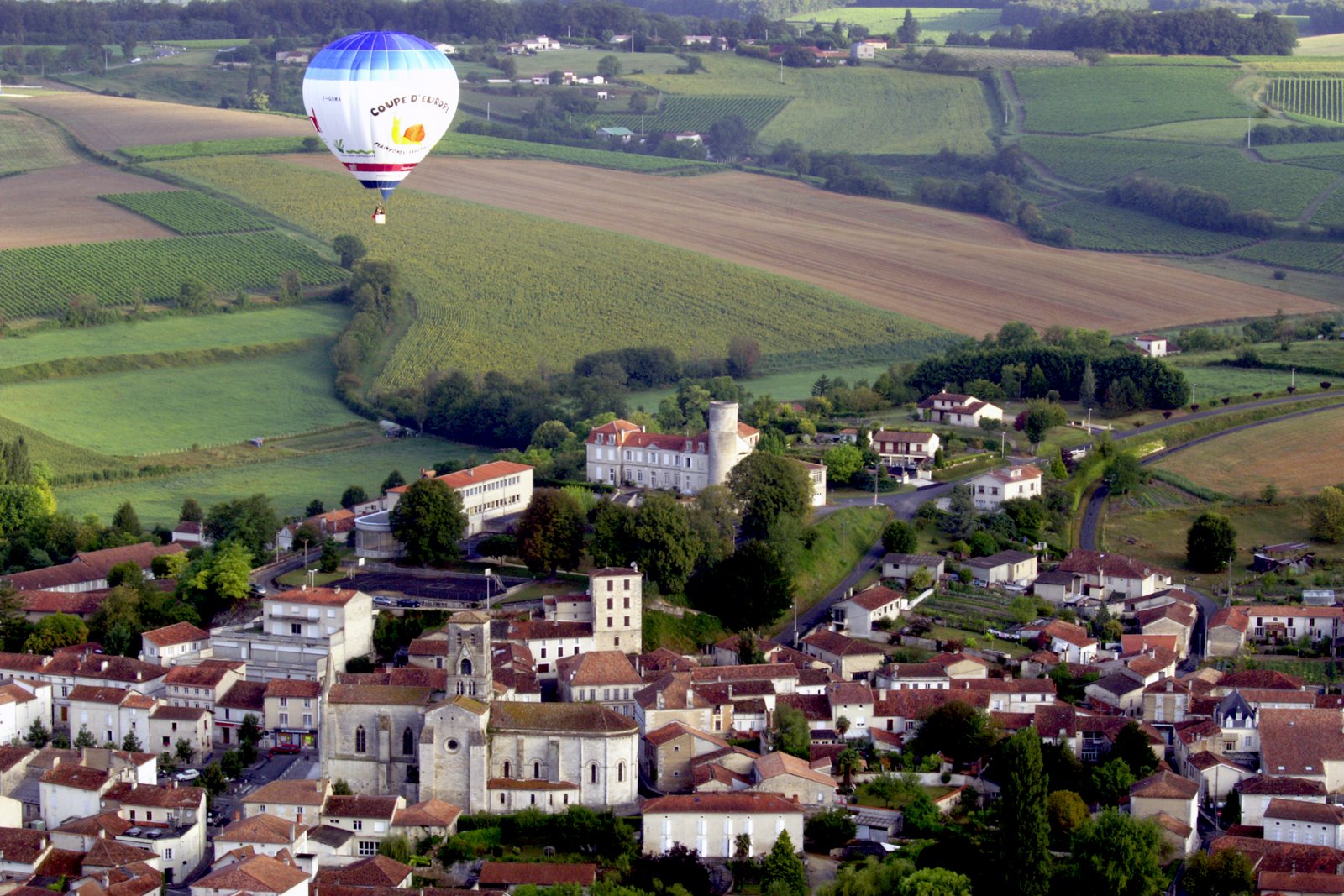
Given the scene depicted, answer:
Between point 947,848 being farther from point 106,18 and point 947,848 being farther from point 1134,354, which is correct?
point 106,18

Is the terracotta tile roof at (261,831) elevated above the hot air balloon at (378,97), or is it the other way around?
the hot air balloon at (378,97)

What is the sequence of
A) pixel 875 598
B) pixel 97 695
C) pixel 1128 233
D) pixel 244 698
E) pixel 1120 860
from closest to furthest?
pixel 1120 860, pixel 97 695, pixel 244 698, pixel 875 598, pixel 1128 233

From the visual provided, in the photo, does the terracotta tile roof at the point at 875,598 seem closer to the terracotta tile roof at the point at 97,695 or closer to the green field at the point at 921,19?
the terracotta tile roof at the point at 97,695

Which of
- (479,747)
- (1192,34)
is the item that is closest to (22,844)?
(479,747)

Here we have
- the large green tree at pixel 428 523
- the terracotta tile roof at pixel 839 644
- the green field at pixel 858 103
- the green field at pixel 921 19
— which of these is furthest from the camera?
the green field at pixel 921 19

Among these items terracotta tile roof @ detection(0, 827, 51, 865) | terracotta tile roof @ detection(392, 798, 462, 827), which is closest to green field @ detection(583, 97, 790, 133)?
terracotta tile roof @ detection(392, 798, 462, 827)

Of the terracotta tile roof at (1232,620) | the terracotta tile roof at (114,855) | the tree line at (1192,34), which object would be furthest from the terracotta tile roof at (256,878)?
the tree line at (1192,34)

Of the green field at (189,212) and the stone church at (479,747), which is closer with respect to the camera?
the stone church at (479,747)

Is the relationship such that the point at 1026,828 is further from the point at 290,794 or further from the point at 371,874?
the point at 290,794
